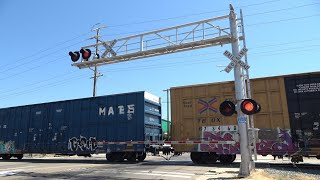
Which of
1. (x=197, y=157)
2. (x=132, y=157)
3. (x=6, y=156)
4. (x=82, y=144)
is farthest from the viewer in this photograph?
(x=6, y=156)

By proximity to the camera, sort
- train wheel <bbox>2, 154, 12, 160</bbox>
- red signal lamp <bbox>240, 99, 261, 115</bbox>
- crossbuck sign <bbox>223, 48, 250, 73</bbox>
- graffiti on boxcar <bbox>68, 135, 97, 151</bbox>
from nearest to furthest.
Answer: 1. red signal lamp <bbox>240, 99, 261, 115</bbox>
2. crossbuck sign <bbox>223, 48, 250, 73</bbox>
3. graffiti on boxcar <bbox>68, 135, 97, 151</bbox>
4. train wheel <bbox>2, 154, 12, 160</bbox>

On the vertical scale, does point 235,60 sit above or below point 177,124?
above

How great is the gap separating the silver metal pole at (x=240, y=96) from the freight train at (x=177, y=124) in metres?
0.33

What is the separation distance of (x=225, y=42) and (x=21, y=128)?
18469mm

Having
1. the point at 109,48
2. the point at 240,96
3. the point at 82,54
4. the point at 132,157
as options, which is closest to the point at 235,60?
the point at 240,96

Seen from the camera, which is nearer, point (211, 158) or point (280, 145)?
point (280, 145)

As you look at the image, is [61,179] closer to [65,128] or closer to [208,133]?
[208,133]

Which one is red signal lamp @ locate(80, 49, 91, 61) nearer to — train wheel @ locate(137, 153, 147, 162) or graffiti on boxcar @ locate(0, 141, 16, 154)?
train wheel @ locate(137, 153, 147, 162)

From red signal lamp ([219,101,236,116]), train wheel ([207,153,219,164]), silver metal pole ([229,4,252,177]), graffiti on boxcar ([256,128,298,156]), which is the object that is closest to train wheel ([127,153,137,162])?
train wheel ([207,153,219,164])

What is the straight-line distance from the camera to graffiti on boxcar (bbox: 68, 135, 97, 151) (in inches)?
768

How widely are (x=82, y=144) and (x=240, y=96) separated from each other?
12.8 m

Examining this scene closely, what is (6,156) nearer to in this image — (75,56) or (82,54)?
(75,56)

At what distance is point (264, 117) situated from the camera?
15.1m

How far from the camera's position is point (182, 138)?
16797 mm
